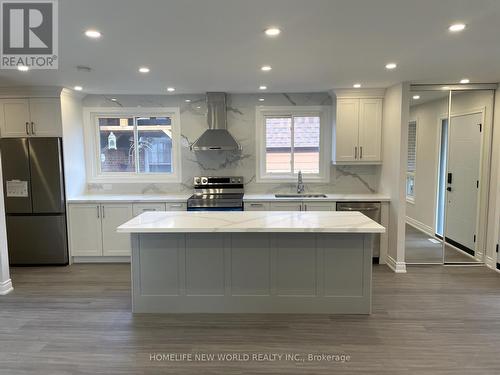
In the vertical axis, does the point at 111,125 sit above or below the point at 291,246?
above

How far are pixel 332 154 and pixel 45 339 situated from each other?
417cm

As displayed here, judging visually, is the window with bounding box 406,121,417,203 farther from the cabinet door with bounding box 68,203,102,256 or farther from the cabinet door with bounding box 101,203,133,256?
the cabinet door with bounding box 68,203,102,256

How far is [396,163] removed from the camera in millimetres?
4461

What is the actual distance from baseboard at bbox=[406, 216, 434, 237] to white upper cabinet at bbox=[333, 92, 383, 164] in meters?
0.96

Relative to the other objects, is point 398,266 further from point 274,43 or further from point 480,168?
point 274,43

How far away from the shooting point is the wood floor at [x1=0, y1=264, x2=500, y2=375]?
96.0 inches

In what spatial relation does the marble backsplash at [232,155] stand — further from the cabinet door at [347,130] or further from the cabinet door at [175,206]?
the cabinet door at [175,206]

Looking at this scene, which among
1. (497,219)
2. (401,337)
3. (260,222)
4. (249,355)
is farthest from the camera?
(497,219)

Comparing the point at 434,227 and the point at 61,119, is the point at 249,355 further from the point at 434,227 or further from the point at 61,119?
the point at 61,119

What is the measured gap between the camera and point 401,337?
9.20 ft

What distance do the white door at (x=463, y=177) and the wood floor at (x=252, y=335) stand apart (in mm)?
1007

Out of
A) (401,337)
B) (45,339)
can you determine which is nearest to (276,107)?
(401,337)

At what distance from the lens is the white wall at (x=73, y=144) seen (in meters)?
4.68

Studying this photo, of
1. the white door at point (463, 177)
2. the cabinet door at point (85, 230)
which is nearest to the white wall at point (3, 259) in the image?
the cabinet door at point (85, 230)
